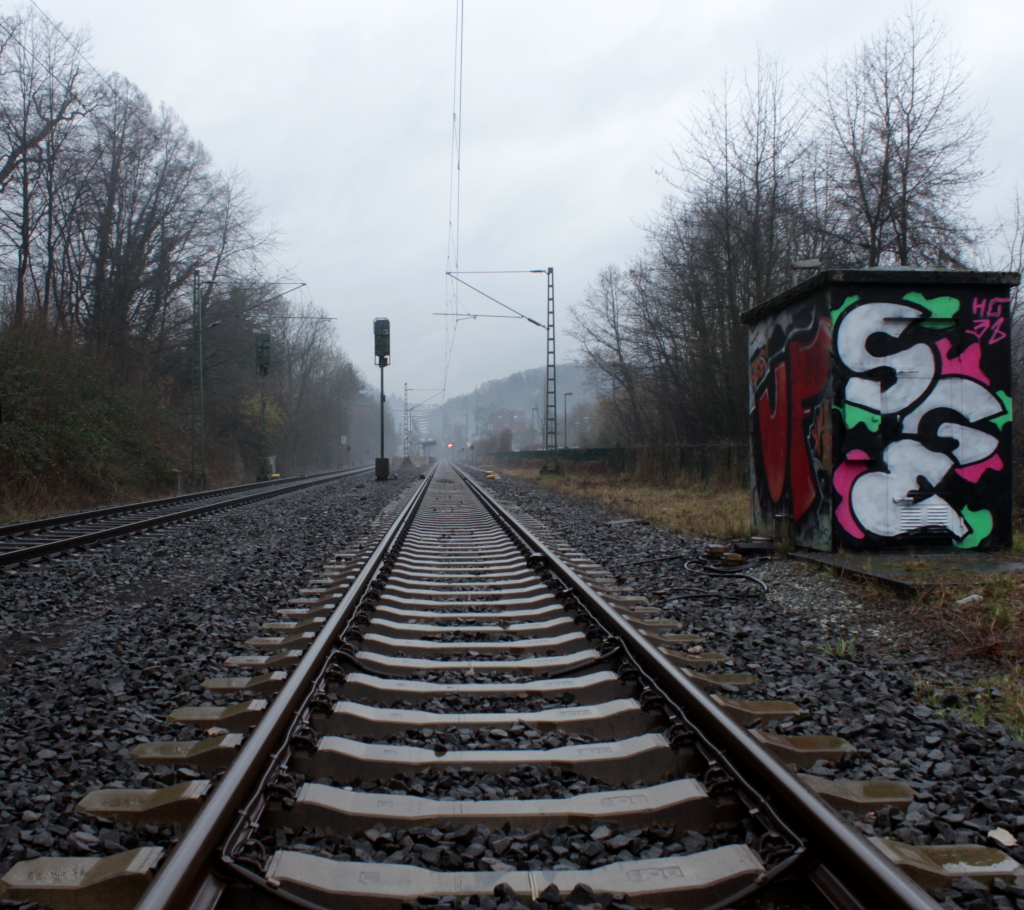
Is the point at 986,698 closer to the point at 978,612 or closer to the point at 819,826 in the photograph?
the point at 978,612

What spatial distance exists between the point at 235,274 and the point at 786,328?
1156 inches

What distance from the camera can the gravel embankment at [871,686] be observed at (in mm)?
2145

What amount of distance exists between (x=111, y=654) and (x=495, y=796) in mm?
2918

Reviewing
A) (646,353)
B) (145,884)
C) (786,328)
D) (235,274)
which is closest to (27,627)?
(145,884)

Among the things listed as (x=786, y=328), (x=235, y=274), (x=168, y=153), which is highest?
(x=168, y=153)

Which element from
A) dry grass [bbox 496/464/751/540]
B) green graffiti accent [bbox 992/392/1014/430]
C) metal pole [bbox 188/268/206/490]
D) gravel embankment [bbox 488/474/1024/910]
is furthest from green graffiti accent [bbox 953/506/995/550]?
metal pole [bbox 188/268/206/490]

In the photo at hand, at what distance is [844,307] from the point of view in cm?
632

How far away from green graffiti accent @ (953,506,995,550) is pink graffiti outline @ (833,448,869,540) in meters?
0.95

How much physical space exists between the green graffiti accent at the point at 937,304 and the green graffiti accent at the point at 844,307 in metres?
0.44

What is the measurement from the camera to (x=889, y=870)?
159 cm

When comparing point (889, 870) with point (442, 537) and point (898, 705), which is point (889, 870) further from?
point (442, 537)

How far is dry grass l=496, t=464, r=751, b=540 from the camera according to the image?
9594 mm

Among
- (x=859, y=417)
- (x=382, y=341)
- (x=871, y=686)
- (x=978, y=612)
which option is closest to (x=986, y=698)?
(x=871, y=686)

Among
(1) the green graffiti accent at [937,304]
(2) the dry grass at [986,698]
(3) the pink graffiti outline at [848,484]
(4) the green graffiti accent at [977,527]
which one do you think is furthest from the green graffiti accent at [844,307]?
(2) the dry grass at [986,698]
